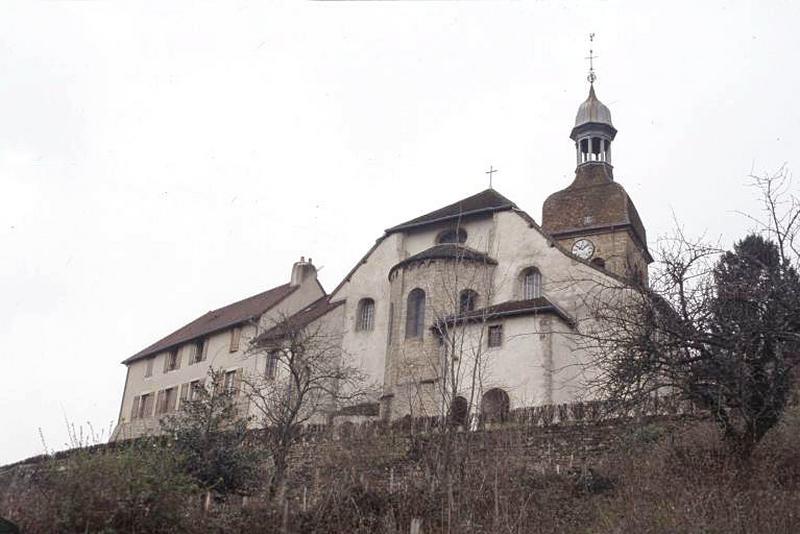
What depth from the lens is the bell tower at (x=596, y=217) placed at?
3650 cm

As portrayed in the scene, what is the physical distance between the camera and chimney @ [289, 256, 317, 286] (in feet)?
133

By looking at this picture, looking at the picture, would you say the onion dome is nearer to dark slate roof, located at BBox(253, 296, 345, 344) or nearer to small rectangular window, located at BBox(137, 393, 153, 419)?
dark slate roof, located at BBox(253, 296, 345, 344)

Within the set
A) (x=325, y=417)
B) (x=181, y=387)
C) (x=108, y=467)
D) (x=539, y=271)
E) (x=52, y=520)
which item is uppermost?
(x=539, y=271)

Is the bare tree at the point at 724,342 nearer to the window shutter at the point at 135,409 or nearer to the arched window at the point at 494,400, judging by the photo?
the arched window at the point at 494,400

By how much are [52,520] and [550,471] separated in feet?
31.6

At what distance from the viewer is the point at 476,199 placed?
34.8 metres

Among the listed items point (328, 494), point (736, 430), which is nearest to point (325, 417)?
point (328, 494)

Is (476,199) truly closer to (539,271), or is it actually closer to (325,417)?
(539,271)

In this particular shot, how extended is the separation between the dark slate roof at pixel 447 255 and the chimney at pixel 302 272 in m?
9.73

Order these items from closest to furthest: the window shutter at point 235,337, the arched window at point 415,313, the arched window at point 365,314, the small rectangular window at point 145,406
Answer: the arched window at point 415,313, the arched window at point 365,314, the window shutter at point 235,337, the small rectangular window at point 145,406

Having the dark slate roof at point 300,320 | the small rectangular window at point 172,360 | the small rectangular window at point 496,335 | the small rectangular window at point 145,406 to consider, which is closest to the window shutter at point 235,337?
the dark slate roof at point 300,320

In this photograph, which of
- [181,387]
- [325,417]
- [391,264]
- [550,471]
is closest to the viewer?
[550,471]

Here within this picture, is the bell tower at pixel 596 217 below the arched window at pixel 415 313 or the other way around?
the other way around

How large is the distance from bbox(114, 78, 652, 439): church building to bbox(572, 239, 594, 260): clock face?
0.08 m
